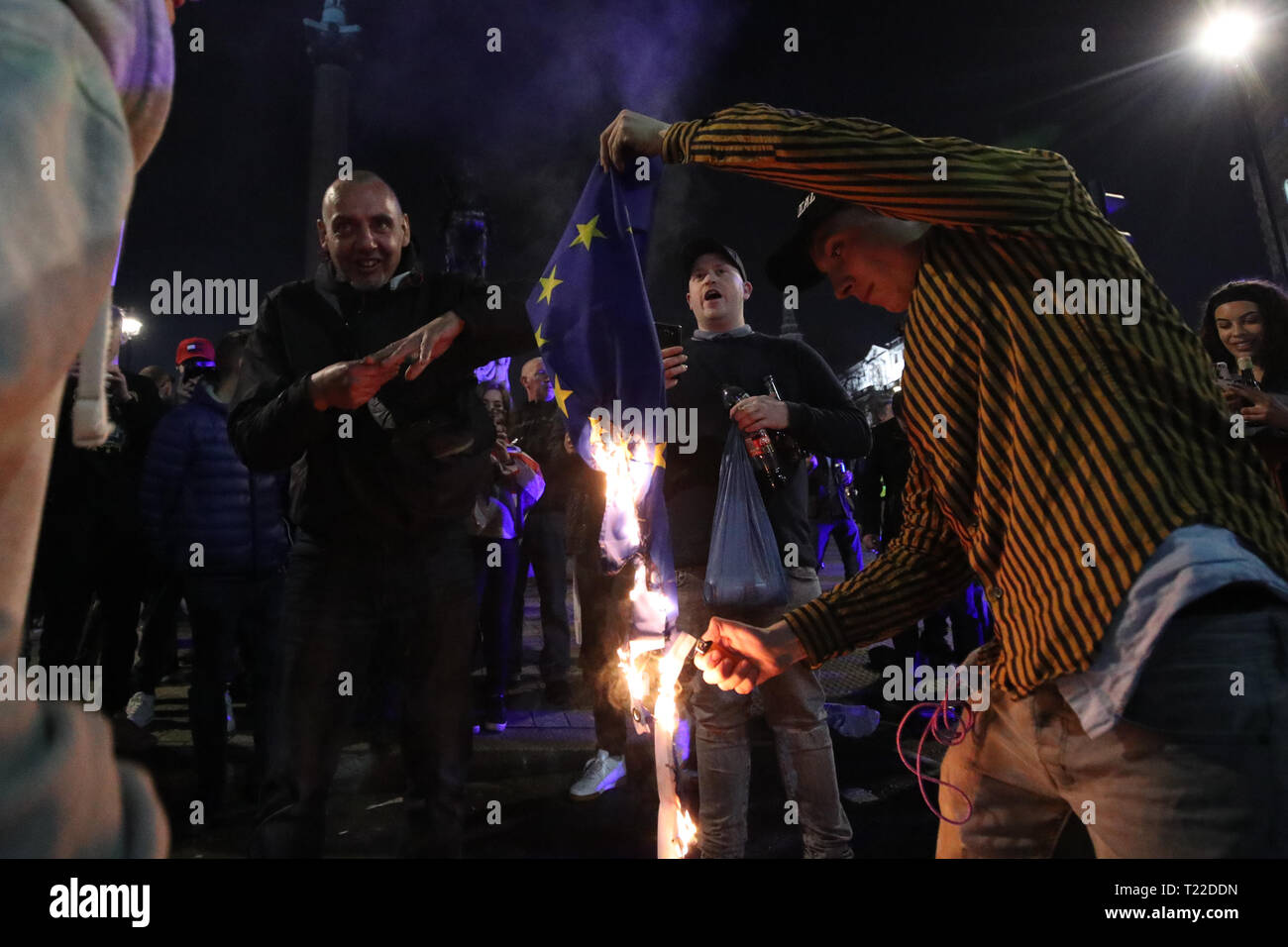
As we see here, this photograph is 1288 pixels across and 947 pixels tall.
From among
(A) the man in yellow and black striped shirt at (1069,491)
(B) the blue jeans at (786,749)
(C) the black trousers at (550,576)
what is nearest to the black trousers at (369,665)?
(B) the blue jeans at (786,749)

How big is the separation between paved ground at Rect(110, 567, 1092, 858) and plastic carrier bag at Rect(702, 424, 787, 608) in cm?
96

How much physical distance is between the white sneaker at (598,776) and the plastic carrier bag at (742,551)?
1.90 m

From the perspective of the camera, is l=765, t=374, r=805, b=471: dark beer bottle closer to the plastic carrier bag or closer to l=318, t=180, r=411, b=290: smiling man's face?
the plastic carrier bag

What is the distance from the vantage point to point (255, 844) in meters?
2.62

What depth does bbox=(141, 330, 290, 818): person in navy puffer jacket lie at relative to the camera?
4.29m

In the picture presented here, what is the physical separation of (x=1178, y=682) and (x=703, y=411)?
2504mm

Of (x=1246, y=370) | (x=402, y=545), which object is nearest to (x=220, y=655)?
(x=402, y=545)

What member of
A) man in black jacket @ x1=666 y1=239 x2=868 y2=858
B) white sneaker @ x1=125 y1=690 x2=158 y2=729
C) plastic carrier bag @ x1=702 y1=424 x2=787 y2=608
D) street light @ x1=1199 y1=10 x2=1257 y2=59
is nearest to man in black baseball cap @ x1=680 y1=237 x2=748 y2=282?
man in black jacket @ x1=666 y1=239 x2=868 y2=858

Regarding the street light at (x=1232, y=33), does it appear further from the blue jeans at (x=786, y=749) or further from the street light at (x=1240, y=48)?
the blue jeans at (x=786, y=749)

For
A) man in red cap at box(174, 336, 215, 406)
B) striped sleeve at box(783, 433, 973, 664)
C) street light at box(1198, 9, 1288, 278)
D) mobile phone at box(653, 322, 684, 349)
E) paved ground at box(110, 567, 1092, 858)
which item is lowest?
paved ground at box(110, 567, 1092, 858)

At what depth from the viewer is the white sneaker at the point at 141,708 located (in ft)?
18.5
